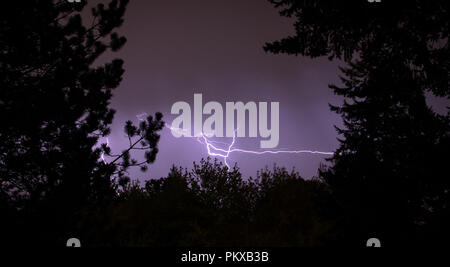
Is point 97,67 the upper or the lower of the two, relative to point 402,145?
upper

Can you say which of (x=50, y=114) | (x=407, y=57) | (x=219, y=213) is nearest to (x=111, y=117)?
(x=50, y=114)

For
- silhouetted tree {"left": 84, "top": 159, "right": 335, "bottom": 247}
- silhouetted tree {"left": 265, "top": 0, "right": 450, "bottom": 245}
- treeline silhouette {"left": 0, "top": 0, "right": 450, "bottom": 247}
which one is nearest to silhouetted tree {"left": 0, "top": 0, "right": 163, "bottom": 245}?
treeline silhouette {"left": 0, "top": 0, "right": 450, "bottom": 247}

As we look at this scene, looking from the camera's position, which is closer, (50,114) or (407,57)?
(407,57)

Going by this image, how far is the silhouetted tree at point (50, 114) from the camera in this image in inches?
285

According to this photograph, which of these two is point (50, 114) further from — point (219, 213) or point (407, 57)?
point (219, 213)

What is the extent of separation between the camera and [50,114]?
25.2ft

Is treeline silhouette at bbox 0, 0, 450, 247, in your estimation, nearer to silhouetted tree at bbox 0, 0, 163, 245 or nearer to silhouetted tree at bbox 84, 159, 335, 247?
silhouetted tree at bbox 0, 0, 163, 245

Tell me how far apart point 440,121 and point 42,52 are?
8119 millimetres

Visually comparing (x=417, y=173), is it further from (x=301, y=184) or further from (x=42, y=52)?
(x=301, y=184)

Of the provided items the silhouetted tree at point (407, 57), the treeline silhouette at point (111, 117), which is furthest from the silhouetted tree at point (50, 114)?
the silhouetted tree at point (407, 57)
